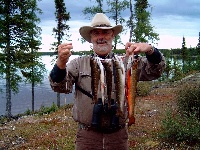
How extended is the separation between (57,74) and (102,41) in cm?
87

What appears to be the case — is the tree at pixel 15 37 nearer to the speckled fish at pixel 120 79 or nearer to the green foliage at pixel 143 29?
the green foliage at pixel 143 29

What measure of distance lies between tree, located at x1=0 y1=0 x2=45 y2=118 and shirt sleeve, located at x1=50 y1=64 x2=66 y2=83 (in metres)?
22.5

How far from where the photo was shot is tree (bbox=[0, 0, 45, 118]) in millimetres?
26000

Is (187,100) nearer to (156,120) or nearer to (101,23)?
(156,120)

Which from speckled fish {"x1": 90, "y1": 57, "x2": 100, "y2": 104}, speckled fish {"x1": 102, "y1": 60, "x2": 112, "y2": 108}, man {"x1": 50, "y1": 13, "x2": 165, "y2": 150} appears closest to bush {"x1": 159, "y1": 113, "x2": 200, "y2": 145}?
man {"x1": 50, "y1": 13, "x2": 165, "y2": 150}

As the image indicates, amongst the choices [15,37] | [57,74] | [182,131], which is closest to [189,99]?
[182,131]

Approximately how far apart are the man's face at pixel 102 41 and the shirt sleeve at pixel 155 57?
61 centimetres

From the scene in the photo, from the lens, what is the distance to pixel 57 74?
4156 mm

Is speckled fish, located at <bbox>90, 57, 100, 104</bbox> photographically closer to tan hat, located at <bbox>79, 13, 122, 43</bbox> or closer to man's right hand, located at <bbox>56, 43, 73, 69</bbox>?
man's right hand, located at <bbox>56, 43, 73, 69</bbox>

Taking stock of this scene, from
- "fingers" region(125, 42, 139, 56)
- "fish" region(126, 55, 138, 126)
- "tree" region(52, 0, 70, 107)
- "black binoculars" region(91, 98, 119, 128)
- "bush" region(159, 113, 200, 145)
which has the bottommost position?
"bush" region(159, 113, 200, 145)

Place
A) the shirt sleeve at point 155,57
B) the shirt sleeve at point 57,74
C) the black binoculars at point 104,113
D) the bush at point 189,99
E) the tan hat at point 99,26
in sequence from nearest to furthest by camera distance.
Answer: the shirt sleeve at point 57,74, the shirt sleeve at point 155,57, the black binoculars at point 104,113, the tan hat at point 99,26, the bush at point 189,99

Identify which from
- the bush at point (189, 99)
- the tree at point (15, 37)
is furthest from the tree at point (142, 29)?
the bush at point (189, 99)

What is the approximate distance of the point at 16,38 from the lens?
27.1 meters

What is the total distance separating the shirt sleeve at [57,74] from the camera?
4.13 meters
